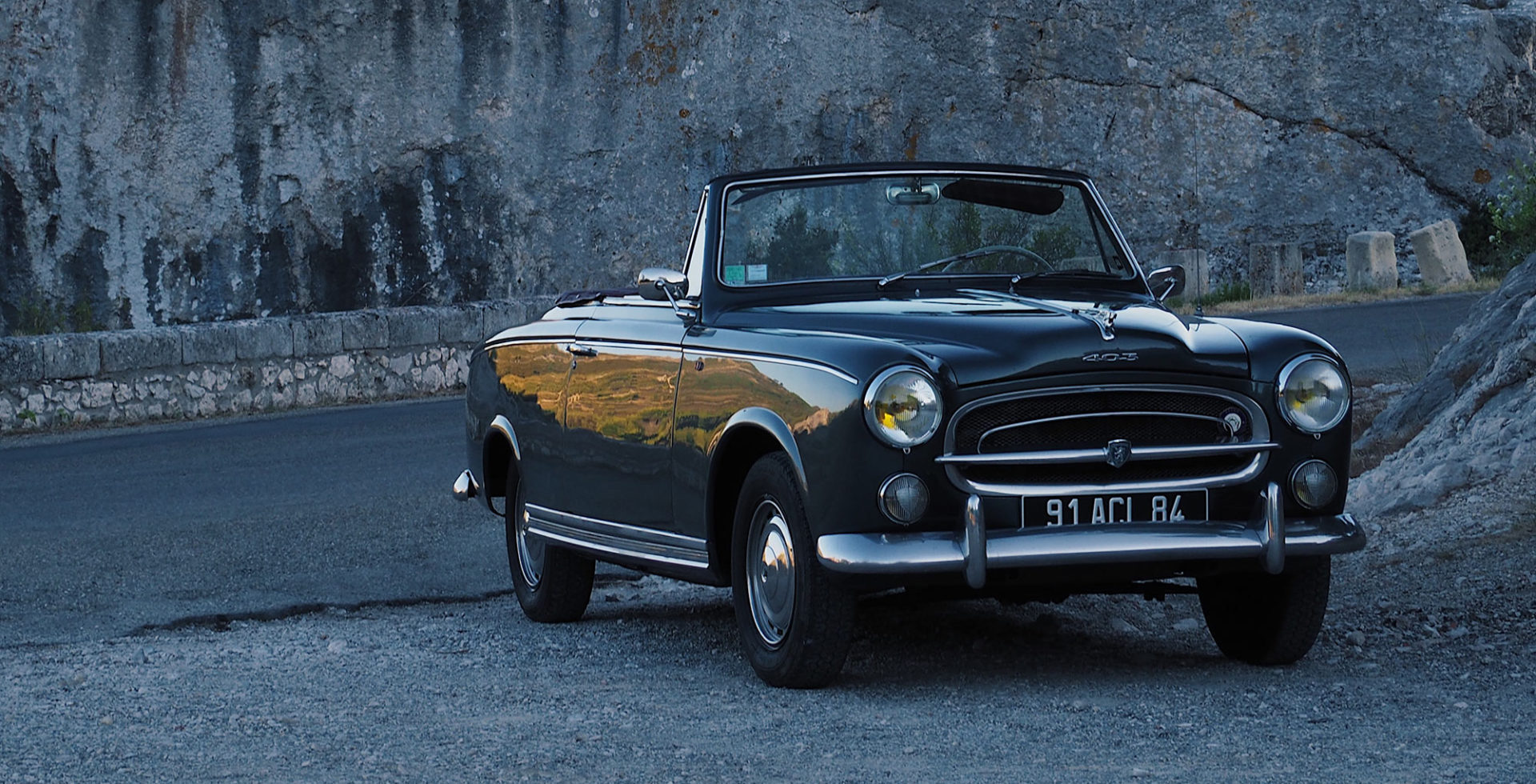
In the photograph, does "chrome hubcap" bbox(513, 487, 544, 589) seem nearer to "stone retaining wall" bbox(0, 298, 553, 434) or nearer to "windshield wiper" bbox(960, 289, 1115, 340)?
"windshield wiper" bbox(960, 289, 1115, 340)

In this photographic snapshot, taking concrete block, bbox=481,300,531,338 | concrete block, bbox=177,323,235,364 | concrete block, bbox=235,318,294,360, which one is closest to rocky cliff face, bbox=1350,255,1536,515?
concrete block, bbox=481,300,531,338

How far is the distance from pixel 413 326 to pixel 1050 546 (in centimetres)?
1131

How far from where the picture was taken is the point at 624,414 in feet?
20.4

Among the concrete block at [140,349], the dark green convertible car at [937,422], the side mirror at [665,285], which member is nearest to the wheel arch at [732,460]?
the dark green convertible car at [937,422]

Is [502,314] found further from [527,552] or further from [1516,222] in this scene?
[1516,222]

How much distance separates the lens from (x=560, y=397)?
6703mm

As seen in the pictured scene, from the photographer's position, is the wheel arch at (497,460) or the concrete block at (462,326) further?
the concrete block at (462,326)

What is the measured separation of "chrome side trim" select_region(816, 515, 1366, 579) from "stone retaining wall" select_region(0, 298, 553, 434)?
34.3ft

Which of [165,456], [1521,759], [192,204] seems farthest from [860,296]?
[192,204]

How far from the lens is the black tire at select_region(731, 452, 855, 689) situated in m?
5.11

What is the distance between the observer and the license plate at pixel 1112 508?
501cm

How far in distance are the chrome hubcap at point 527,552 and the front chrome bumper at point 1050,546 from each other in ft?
7.83

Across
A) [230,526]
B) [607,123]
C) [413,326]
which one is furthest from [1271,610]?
[607,123]

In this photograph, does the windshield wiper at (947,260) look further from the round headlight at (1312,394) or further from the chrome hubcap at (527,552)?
the chrome hubcap at (527,552)
